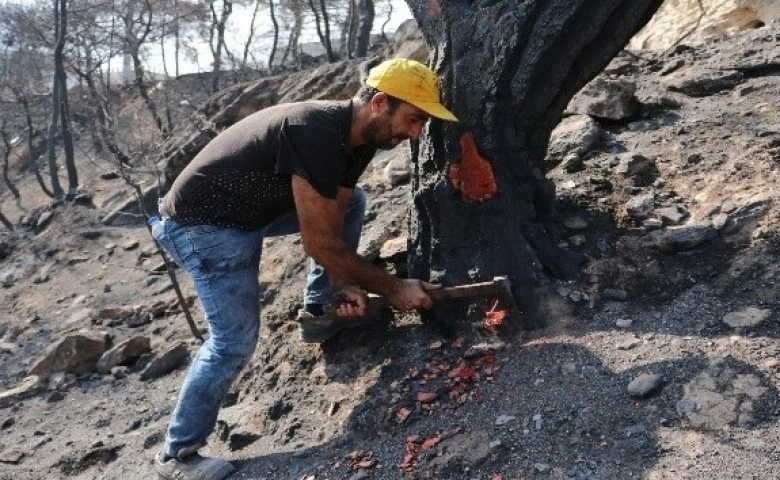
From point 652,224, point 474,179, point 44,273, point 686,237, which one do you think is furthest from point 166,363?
point 44,273

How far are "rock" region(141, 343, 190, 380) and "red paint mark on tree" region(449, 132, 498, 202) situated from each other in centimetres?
245

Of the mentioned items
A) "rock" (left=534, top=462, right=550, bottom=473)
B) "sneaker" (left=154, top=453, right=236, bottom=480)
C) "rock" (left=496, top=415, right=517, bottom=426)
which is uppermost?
"rock" (left=496, top=415, right=517, bottom=426)

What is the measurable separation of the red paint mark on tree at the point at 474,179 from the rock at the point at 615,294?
650mm

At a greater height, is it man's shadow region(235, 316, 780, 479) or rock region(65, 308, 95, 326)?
man's shadow region(235, 316, 780, 479)

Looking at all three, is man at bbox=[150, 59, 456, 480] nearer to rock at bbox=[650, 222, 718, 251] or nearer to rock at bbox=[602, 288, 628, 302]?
rock at bbox=[602, 288, 628, 302]

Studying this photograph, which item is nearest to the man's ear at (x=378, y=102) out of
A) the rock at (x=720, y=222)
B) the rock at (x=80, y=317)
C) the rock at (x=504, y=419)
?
the rock at (x=504, y=419)

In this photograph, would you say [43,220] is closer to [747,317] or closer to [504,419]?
[504,419]

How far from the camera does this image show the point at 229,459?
10.4 ft

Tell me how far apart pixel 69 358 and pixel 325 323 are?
270 centimetres

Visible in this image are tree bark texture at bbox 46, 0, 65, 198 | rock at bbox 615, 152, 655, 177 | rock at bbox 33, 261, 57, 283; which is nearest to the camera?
rock at bbox 615, 152, 655, 177

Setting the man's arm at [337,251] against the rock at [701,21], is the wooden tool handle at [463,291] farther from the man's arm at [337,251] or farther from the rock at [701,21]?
the rock at [701,21]

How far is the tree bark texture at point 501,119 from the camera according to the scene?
3.22m

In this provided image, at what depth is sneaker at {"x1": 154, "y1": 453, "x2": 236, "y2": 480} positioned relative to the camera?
2.98 metres

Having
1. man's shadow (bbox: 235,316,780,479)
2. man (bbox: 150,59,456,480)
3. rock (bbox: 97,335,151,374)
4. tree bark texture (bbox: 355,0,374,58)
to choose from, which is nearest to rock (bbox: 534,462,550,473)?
man's shadow (bbox: 235,316,780,479)
